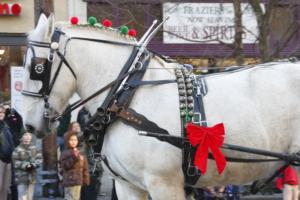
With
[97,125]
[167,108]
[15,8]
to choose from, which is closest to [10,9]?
[15,8]

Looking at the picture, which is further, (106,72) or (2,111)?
(2,111)

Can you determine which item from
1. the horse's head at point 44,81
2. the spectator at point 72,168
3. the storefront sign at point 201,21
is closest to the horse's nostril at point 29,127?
the horse's head at point 44,81

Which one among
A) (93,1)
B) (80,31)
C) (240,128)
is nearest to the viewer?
(240,128)

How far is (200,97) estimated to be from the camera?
4328mm

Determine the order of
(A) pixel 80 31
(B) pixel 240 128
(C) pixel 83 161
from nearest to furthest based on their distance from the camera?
(B) pixel 240 128 → (A) pixel 80 31 → (C) pixel 83 161

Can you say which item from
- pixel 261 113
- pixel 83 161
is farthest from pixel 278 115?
pixel 83 161

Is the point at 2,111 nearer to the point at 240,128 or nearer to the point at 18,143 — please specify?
the point at 18,143

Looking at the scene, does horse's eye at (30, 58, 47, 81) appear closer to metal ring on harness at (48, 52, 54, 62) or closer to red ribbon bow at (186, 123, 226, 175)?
metal ring on harness at (48, 52, 54, 62)

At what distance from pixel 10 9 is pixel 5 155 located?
16.6 feet

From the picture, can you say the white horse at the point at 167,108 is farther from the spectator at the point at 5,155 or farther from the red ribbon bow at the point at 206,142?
the spectator at the point at 5,155

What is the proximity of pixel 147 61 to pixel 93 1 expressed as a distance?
1029cm

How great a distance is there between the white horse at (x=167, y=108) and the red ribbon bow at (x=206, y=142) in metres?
0.11

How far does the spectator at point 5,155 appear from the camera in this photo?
10172 millimetres

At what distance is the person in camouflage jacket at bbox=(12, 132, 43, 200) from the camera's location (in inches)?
387
